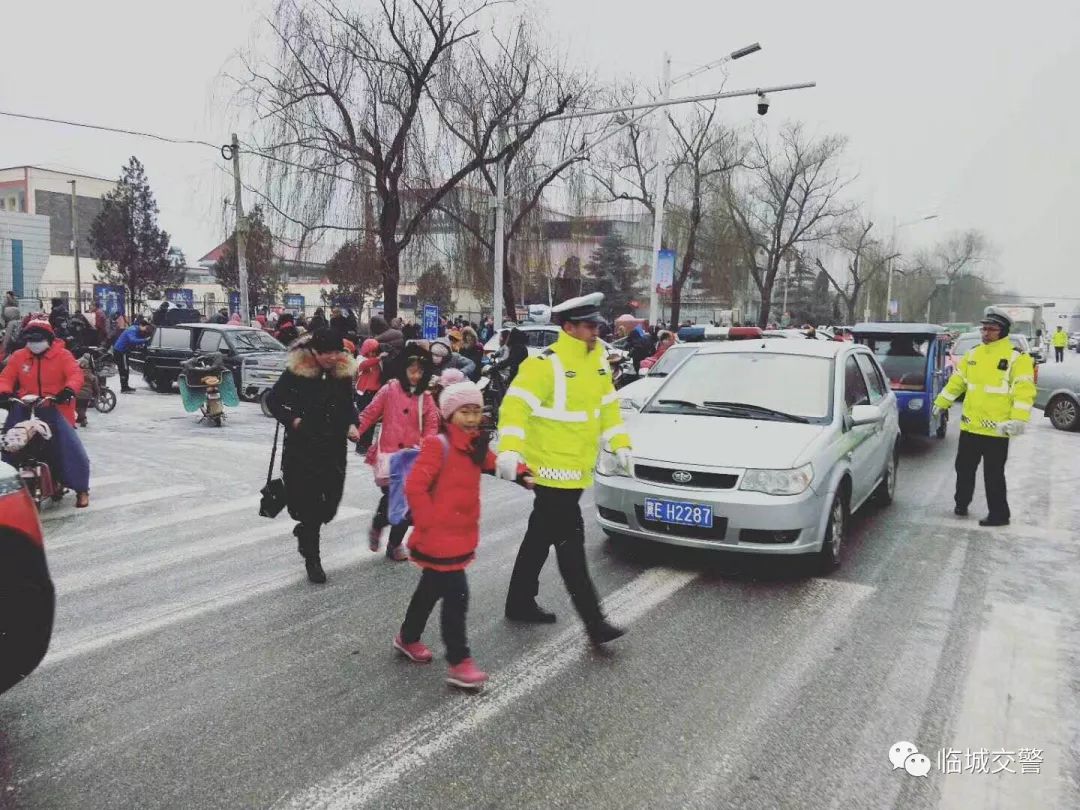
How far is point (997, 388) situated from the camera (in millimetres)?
7547

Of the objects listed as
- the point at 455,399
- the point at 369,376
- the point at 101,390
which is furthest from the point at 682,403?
the point at 101,390

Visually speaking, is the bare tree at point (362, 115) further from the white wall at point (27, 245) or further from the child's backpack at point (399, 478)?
the white wall at point (27, 245)

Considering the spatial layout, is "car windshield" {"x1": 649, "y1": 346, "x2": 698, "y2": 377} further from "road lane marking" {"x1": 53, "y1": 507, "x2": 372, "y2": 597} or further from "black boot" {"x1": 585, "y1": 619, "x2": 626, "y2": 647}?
"black boot" {"x1": 585, "y1": 619, "x2": 626, "y2": 647}

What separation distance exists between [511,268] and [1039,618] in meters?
23.0

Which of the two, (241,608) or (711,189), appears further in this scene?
(711,189)

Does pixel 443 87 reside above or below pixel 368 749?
above

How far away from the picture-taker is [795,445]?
589 cm

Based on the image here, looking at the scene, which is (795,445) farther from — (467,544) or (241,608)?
(241,608)

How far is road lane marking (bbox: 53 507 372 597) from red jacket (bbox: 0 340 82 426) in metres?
2.17

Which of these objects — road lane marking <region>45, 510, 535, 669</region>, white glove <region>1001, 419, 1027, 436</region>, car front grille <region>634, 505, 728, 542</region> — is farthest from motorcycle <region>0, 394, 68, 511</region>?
white glove <region>1001, 419, 1027, 436</region>

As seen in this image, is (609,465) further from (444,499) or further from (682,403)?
(444,499)

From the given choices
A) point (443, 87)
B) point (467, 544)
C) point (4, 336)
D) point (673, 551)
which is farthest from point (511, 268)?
point (467, 544)

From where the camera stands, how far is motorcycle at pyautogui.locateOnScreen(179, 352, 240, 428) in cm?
1394

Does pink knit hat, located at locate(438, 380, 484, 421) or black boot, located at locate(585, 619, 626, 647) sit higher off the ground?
pink knit hat, located at locate(438, 380, 484, 421)
